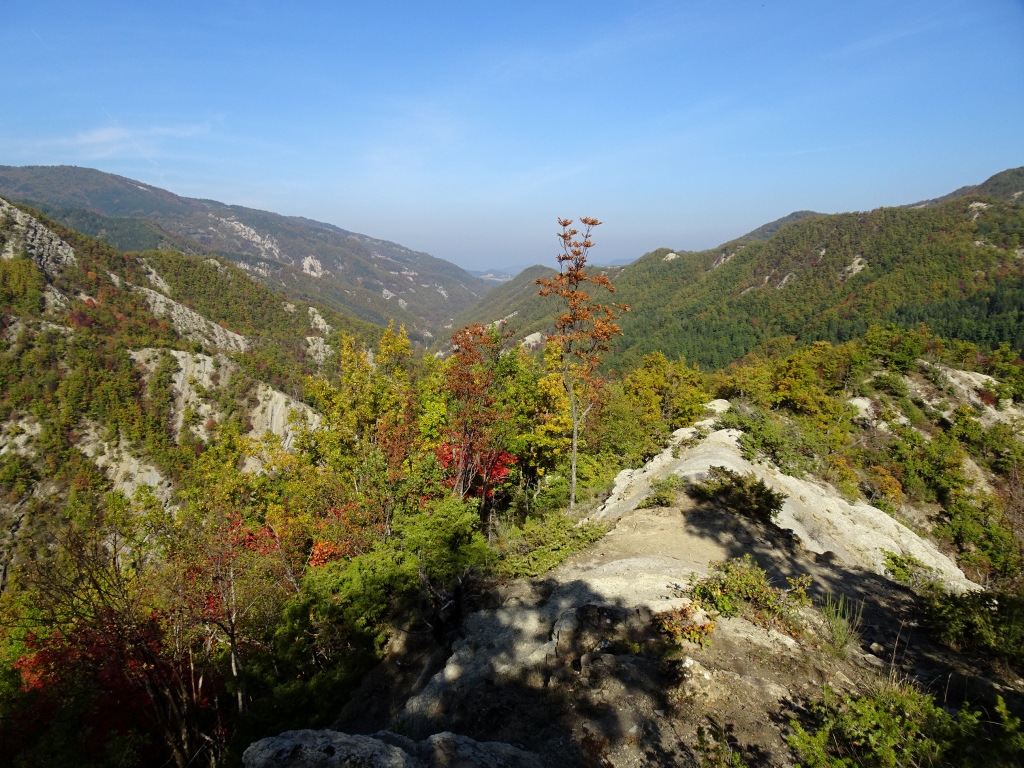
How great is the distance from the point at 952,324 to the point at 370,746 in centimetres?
15283

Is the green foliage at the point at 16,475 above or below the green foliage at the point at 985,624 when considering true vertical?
below

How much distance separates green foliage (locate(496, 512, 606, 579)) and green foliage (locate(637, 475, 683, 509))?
226cm

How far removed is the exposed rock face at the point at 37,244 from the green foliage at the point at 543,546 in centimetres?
14314

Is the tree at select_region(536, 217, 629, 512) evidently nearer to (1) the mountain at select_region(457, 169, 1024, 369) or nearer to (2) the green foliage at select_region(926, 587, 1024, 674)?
(2) the green foliage at select_region(926, 587, 1024, 674)

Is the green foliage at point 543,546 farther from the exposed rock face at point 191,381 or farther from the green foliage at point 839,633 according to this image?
the exposed rock face at point 191,381

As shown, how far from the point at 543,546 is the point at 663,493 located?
4.87 meters

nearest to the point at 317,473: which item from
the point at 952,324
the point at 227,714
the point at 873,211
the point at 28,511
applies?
the point at 227,714

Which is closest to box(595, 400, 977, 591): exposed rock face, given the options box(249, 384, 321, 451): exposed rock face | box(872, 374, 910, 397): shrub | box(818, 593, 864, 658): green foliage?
box(818, 593, 864, 658): green foliage

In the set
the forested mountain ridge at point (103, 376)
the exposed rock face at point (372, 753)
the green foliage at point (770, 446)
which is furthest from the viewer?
the forested mountain ridge at point (103, 376)

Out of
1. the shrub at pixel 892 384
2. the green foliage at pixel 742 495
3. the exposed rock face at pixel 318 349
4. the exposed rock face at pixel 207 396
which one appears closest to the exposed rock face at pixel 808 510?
the green foliage at pixel 742 495

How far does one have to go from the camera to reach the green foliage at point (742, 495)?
46.9 ft

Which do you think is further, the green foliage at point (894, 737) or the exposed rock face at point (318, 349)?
the exposed rock face at point (318, 349)

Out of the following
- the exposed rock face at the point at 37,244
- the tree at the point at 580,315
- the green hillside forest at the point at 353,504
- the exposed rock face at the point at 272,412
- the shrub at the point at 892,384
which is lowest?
the exposed rock face at the point at 272,412

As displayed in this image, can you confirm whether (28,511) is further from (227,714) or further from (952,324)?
(952,324)
